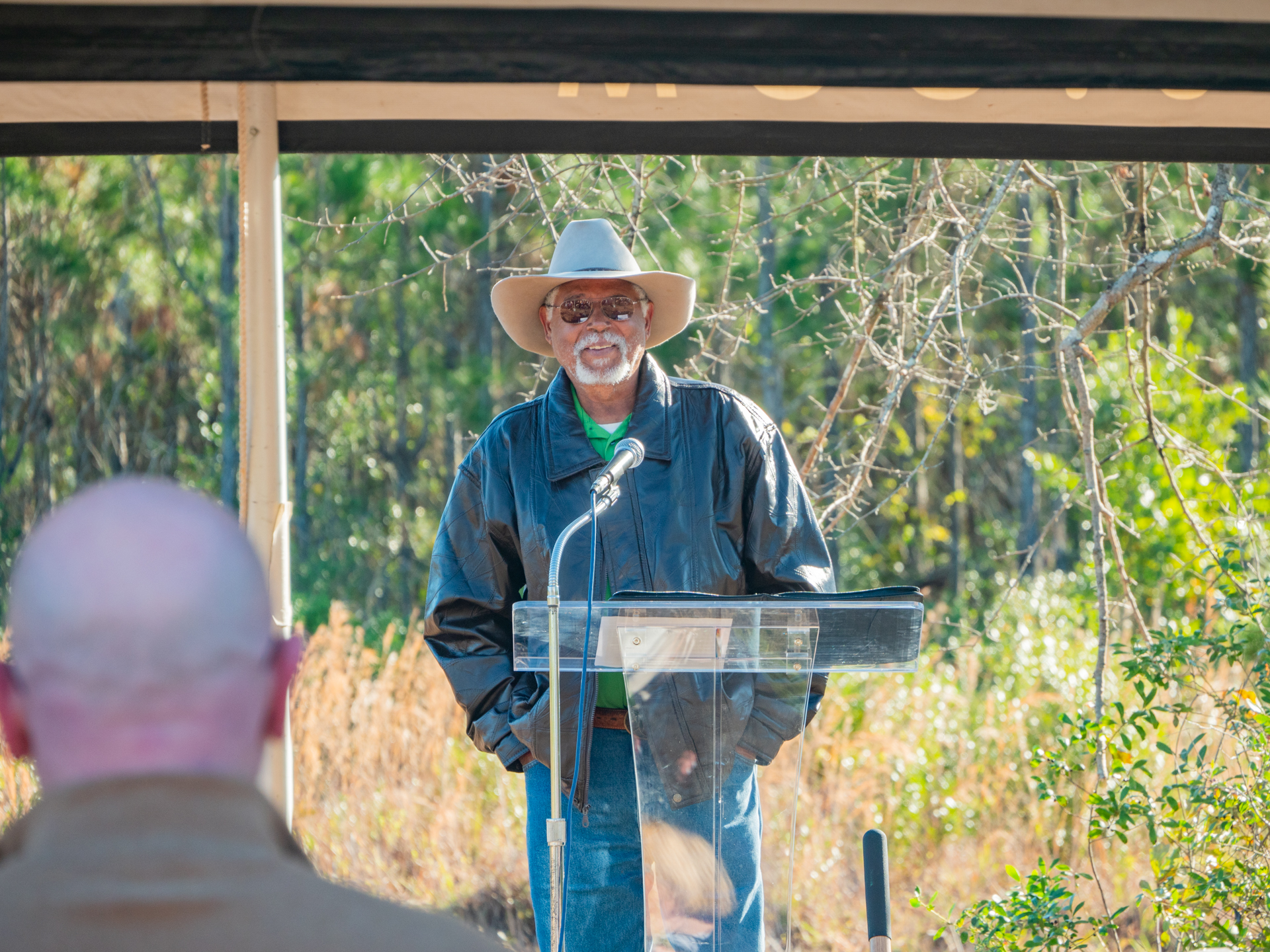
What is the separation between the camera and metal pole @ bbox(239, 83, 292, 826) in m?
2.74

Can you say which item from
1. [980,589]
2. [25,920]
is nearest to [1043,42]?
[25,920]

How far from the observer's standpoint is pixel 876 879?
2154 millimetres

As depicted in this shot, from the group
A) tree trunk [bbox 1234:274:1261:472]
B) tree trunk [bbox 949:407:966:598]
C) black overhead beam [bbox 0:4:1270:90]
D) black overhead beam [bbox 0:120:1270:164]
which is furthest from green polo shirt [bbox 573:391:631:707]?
tree trunk [bbox 1234:274:1261:472]

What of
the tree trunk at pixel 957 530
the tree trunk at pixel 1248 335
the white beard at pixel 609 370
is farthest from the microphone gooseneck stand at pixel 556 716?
the tree trunk at pixel 1248 335

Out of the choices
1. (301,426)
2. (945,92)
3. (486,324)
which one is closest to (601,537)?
(945,92)

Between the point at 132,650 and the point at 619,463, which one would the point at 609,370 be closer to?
the point at 619,463

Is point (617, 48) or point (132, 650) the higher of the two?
point (617, 48)

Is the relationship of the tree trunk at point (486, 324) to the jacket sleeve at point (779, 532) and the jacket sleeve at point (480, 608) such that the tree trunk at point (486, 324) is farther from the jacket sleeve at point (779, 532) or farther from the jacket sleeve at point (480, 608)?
the jacket sleeve at point (779, 532)

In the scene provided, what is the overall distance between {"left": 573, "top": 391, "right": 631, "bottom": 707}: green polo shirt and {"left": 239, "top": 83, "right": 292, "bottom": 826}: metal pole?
2.35ft

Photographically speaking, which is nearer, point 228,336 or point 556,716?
point 556,716

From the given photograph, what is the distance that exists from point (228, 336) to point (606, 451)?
38.8 feet

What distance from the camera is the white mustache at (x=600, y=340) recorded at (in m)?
3.21

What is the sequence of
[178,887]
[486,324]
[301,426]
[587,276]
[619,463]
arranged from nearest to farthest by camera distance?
[178,887], [619,463], [587,276], [301,426], [486,324]

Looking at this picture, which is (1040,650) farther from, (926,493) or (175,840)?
(926,493)
